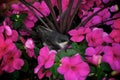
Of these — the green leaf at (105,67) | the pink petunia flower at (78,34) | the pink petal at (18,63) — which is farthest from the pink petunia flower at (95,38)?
the pink petal at (18,63)

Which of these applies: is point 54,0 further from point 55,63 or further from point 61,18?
point 55,63

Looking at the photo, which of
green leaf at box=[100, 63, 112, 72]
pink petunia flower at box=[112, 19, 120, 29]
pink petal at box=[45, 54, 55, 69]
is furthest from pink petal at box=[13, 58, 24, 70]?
pink petunia flower at box=[112, 19, 120, 29]

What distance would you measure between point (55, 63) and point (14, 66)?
0.59 feet

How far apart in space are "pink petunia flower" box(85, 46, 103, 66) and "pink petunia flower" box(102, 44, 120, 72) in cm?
3

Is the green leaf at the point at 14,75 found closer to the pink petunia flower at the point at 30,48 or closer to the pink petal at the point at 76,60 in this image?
the pink petunia flower at the point at 30,48

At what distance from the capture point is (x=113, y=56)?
1172 millimetres

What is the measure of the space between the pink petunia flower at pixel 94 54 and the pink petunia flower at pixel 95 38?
6 cm

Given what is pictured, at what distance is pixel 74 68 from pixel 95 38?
8.7 inches

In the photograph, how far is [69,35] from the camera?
4.78 feet

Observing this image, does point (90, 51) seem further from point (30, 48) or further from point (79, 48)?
point (30, 48)

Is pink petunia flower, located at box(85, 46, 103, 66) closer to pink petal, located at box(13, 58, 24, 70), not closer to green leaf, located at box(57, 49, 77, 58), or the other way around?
green leaf, located at box(57, 49, 77, 58)

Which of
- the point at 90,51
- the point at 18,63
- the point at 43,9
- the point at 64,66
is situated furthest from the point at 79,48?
the point at 43,9

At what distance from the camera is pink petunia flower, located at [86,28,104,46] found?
1.30 metres

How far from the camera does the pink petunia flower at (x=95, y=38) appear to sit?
51.3 inches
